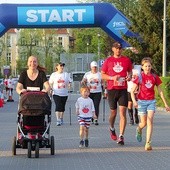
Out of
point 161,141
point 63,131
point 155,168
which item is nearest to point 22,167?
point 155,168

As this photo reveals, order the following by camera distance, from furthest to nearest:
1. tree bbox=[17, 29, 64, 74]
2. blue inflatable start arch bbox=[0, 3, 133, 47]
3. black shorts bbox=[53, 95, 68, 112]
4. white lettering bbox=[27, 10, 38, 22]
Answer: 1. tree bbox=[17, 29, 64, 74]
2. white lettering bbox=[27, 10, 38, 22]
3. blue inflatable start arch bbox=[0, 3, 133, 47]
4. black shorts bbox=[53, 95, 68, 112]

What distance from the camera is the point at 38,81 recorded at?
507 inches

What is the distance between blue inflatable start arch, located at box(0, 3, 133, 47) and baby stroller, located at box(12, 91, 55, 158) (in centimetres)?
1958

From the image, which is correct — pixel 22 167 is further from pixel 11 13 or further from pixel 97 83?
pixel 11 13

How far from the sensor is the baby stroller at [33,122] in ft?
39.7

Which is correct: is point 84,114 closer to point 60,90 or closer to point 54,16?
point 60,90

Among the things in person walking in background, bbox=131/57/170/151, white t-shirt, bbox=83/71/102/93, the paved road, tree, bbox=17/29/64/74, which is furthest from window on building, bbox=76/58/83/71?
person walking in background, bbox=131/57/170/151

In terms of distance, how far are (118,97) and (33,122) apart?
2.72 m

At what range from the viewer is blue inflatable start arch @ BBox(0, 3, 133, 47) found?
3172cm

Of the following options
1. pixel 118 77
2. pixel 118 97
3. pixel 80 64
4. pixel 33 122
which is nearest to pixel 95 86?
pixel 118 97

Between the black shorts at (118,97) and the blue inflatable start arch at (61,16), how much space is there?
57.5 ft

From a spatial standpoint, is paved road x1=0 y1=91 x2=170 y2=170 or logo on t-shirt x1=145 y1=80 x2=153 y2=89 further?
logo on t-shirt x1=145 y1=80 x2=153 y2=89

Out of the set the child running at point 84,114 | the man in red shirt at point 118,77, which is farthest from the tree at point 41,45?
the child running at point 84,114

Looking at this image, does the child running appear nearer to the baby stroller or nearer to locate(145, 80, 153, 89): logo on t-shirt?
locate(145, 80, 153, 89): logo on t-shirt
